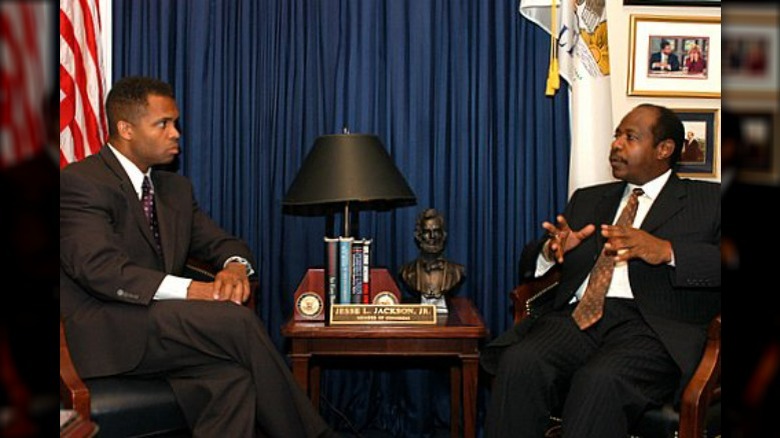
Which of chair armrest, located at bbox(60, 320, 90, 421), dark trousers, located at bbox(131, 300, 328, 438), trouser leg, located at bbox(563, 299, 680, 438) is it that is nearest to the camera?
chair armrest, located at bbox(60, 320, 90, 421)

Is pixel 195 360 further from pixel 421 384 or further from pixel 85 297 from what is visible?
pixel 421 384

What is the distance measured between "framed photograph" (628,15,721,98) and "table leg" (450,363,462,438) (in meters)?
1.60

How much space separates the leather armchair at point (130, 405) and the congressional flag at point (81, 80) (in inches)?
37.3

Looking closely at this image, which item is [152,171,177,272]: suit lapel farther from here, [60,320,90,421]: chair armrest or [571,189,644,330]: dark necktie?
[571,189,644,330]: dark necktie

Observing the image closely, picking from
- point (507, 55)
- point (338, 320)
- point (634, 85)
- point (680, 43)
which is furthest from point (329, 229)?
point (680, 43)

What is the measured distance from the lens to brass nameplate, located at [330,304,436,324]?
3.25 meters

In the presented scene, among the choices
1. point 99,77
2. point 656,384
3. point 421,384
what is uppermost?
point 99,77

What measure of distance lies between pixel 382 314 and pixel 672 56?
77.9 inches

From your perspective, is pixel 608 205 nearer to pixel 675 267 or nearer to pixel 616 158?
pixel 616 158

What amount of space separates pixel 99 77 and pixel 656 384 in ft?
8.52

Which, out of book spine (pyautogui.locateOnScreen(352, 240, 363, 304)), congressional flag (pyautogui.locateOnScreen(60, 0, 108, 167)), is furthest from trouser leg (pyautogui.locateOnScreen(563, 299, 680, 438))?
congressional flag (pyautogui.locateOnScreen(60, 0, 108, 167))

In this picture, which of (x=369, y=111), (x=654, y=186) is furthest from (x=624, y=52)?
(x=369, y=111)

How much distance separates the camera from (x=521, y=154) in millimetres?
3992

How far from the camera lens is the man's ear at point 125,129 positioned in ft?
10.6
